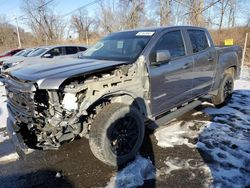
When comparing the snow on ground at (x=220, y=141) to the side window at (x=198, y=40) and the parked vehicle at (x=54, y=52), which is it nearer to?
the side window at (x=198, y=40)

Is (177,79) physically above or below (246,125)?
above

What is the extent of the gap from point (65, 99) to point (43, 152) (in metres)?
1.64

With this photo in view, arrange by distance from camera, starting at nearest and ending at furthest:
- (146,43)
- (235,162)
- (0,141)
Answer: (235,162)
(146,43)
(0,141)

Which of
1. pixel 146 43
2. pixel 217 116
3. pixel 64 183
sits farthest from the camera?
pixel 217 116

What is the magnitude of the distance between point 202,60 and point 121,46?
1.78m

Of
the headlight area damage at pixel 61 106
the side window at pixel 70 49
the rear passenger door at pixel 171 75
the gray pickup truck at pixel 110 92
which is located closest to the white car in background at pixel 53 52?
the side window at pixel 70 49

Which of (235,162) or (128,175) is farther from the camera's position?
(235,162)

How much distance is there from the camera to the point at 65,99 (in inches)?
125

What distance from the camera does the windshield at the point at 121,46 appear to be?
164 inches

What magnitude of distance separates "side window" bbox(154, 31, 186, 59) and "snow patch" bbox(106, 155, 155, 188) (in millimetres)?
1826

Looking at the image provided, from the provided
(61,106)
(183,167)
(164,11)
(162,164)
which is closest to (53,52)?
(61,106)

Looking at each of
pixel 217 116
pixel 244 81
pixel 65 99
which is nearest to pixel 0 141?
pixel 65 99

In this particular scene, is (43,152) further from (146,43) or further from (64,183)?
(146,43)

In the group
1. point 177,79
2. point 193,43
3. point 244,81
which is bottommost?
point 244,81
